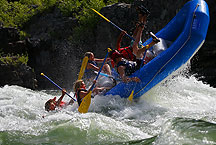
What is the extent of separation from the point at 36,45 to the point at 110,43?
8.95 feet

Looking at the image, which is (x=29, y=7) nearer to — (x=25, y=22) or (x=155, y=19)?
(x=25, y=22)

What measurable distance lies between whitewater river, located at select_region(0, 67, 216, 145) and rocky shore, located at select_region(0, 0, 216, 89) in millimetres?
2623

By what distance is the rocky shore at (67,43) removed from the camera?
8203 mm

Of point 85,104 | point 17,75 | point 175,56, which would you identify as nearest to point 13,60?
point 17,75

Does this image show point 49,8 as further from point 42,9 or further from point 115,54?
point 115,54

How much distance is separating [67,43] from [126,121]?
6513 millimetres

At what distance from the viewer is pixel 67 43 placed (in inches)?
402

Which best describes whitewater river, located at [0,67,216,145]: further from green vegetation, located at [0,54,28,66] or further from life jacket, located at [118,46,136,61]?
green vegetation, located at [0,54,28,66]

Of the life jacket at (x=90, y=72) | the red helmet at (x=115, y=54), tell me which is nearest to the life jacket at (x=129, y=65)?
the red helmet at (x=115, y=54)

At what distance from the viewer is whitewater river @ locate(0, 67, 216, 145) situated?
3.02 metres

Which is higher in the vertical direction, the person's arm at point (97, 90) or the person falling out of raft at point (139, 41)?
the person falling out of raft at point (139, 41)

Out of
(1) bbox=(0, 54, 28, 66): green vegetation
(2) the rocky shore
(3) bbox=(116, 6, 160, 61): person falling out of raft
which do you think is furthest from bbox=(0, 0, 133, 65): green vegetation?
(3) bbox=(116, 6, 160, 61): person falling out of raft

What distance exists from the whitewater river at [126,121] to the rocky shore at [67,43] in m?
2.62

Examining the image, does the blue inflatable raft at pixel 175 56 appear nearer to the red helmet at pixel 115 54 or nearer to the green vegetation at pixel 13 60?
the red helmet at pixel 115 54
